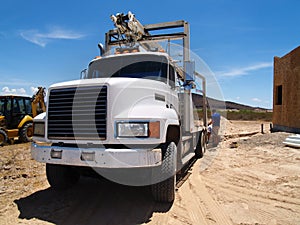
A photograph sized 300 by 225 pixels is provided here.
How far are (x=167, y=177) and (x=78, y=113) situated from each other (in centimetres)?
176

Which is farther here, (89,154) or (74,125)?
(74,125)

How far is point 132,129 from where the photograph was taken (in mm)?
3545

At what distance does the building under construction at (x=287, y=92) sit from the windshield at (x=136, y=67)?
11354mm

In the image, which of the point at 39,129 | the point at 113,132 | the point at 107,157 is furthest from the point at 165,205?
the point at 39,129

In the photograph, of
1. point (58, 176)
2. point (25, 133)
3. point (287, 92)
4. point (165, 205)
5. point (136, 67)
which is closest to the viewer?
point (165, 205)

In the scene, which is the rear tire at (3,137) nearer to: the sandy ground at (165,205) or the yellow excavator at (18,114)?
the yellow excavator at (18,114)

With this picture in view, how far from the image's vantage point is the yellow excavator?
40.1ft

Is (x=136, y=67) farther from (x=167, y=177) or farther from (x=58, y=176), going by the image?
(x=58, y=176)

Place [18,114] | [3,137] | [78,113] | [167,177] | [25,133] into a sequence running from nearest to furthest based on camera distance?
[78,113] → [167,177] → [3,137] → [25,133] → [18,114]

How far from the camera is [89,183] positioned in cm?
557

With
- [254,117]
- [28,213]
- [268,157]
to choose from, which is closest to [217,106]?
[268,157]

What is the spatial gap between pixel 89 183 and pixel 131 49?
3315 millimetres

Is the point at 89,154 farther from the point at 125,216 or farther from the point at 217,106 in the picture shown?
the point at 217,106

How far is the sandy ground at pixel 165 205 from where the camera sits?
3738 mm
